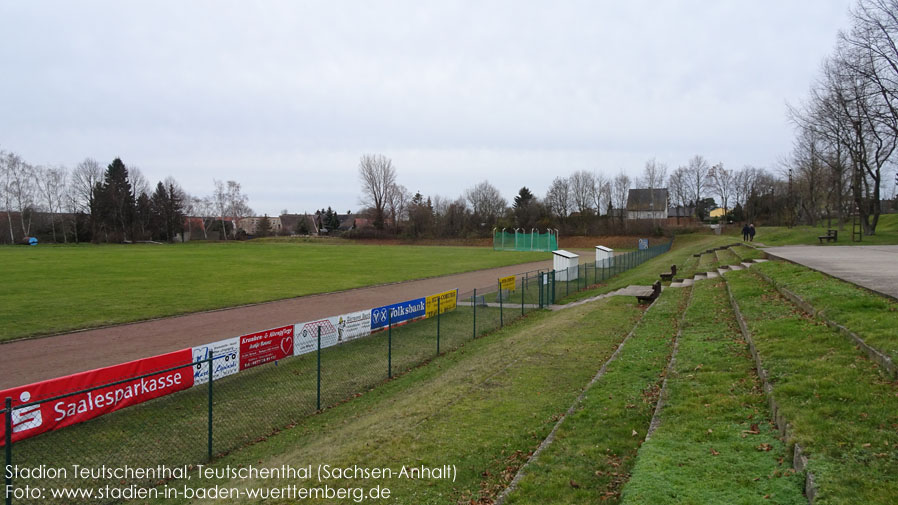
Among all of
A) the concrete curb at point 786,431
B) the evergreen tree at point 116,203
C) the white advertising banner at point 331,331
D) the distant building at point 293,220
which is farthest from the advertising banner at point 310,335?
the distant building at point 293,220

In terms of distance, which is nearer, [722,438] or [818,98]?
[722,438]

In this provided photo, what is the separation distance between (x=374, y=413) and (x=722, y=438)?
618 centimetres

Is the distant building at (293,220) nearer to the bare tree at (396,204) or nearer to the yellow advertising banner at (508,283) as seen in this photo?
the bare tree at (396,204)

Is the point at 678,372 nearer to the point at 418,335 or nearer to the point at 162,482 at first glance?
the point at 162,482

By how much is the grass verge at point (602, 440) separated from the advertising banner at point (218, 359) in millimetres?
7328

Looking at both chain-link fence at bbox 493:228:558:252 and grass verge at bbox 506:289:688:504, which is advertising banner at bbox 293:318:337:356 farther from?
chain-link fence at bbox 493:228:558:252

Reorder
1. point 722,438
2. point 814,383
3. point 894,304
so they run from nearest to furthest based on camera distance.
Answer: point 722,438 → point 814,383 → point 894,304

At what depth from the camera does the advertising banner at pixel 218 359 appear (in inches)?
403

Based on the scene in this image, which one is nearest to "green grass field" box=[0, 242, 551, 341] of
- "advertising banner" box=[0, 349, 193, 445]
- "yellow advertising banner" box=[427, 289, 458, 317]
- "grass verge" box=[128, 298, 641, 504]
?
"yellow advertising banner" box=[427, 289, 458, 317]

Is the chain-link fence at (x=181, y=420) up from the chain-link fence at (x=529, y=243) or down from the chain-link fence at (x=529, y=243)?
down

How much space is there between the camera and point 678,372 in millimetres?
8398

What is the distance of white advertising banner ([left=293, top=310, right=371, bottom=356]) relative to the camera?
12.4 meters

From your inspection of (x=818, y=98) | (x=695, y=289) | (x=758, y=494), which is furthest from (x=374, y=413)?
(x=818, y=98)

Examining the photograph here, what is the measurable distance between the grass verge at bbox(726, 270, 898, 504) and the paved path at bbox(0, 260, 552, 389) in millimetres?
15046
